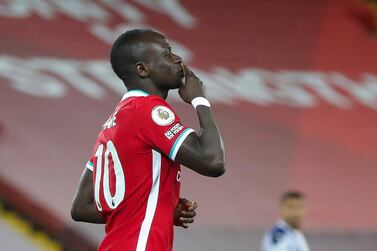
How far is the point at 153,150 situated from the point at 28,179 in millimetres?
5245

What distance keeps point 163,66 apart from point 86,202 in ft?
2.07

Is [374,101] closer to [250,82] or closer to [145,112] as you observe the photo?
[250,82]

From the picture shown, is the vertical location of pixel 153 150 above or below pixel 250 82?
below

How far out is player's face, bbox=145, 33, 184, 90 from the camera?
326 centimetres

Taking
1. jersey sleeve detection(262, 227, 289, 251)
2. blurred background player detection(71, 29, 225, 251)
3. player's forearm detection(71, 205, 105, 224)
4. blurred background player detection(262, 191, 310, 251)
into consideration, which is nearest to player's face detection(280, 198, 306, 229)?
blurred background player detection(262, 191, 310, 251)

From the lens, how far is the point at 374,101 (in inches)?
459

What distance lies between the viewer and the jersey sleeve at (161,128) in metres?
3.16

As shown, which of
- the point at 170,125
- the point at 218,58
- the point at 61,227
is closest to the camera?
the point at 170,125

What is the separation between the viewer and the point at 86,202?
11.6 feet

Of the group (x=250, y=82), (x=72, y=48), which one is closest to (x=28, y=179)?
(x=72, y=48)

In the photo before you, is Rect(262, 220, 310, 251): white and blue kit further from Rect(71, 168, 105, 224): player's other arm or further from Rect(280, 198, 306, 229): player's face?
Rect(71, 168, 105, 224): player's other arm

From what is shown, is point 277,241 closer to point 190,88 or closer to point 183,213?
point 183,213

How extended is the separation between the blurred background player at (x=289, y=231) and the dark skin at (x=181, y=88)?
4076 millimetres

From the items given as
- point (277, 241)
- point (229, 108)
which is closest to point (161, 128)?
point (277, 241)
